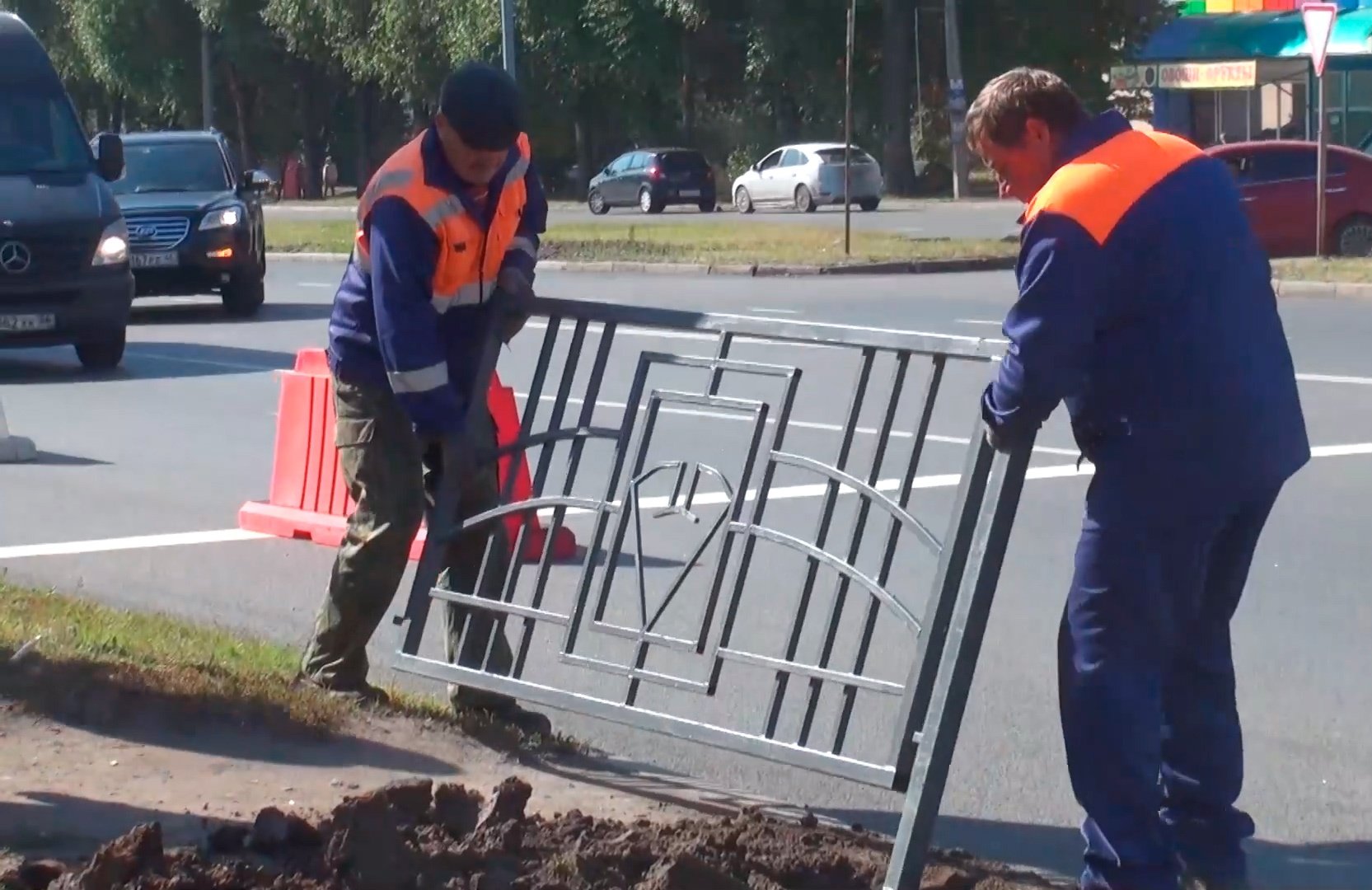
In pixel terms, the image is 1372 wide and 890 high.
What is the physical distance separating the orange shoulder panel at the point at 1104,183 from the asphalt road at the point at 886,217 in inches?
1138

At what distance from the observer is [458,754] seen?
578 cm

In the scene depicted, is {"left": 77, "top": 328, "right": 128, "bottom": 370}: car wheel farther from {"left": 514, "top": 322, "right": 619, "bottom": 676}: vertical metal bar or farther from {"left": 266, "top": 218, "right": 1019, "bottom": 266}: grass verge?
{"left": 514, "top": 322, "right": 619, "bottom": 676}: vertical metal bar

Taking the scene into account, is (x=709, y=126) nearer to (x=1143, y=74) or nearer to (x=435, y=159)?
(x=1143, y=74)

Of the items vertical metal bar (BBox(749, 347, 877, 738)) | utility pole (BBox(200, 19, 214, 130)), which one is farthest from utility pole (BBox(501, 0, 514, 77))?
utility pole (BBox(200, 19, 214, 130))

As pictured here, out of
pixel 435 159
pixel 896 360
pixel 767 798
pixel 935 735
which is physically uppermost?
pixel 435 159

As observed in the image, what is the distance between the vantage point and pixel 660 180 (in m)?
49.5

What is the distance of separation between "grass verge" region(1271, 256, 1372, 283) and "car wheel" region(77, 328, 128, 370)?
11.7m

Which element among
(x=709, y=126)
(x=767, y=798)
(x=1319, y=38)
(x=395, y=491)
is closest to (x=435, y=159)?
(x=395, y=491)

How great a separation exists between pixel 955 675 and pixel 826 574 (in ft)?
10.4

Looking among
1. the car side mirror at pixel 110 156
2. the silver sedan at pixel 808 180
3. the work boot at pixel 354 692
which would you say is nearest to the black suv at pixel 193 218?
the car side mirror at pixel 110 156

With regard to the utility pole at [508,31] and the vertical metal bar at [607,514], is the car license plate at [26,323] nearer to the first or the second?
the vertical metal bar at [607,514]

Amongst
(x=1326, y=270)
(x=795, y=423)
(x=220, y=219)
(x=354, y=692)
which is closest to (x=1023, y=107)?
(x=354, y=692)

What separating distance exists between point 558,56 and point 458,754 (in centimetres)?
5157

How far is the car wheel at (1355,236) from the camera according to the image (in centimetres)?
2547
